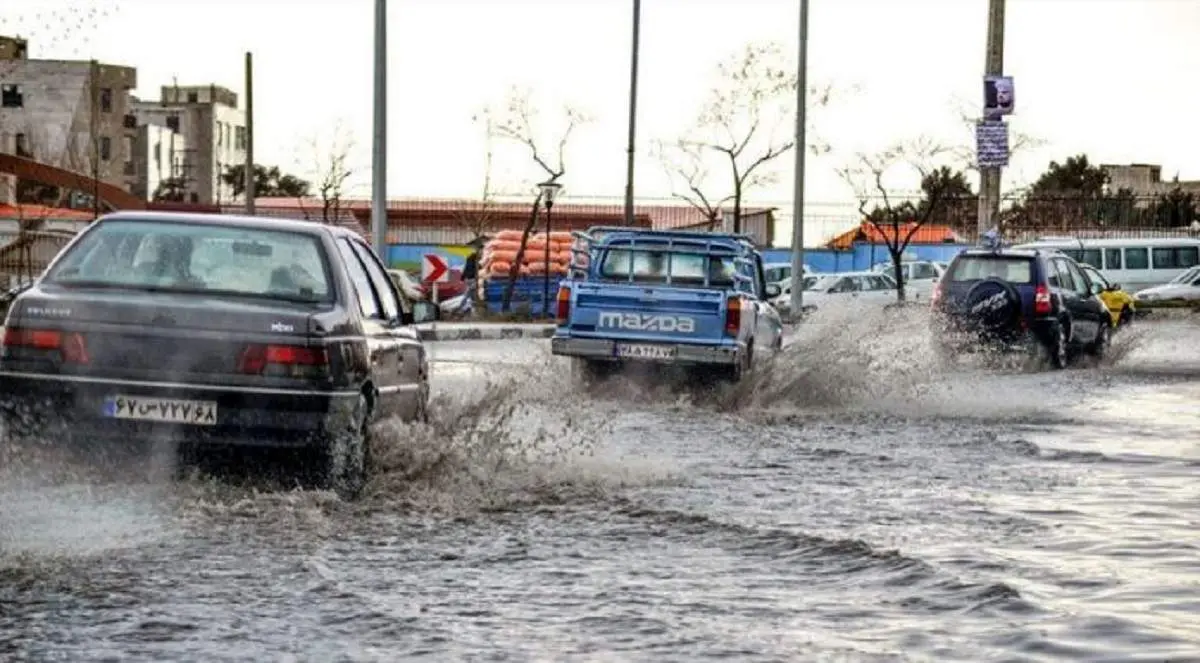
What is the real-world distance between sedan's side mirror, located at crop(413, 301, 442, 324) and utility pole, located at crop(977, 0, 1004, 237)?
2204cm

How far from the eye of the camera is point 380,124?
2778cm

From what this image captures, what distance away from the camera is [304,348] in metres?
10.2

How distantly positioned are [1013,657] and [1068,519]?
13.8 feet

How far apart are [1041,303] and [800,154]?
14.5 m

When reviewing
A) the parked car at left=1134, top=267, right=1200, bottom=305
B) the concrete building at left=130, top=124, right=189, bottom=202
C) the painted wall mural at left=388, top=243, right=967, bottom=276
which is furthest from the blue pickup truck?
the concrete building at left=130, top=124, right=189, bottom=202

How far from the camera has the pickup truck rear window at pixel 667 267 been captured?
2247 cm

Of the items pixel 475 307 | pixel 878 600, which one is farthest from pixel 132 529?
pixel 475 307

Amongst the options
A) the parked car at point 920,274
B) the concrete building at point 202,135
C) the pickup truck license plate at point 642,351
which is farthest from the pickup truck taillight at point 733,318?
the concrete building at point 202,135

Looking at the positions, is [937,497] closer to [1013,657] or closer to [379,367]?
[379,367]

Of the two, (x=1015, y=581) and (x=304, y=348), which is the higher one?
(x=304, y=348)

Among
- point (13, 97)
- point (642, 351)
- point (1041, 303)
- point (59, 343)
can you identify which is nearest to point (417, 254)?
point (13, 97)

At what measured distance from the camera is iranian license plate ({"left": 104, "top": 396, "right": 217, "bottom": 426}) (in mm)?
10078

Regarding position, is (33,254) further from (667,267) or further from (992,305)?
(667,267)

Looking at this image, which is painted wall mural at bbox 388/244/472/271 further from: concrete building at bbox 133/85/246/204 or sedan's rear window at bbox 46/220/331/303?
sedan's rear window at bbox 46/220/331/303
